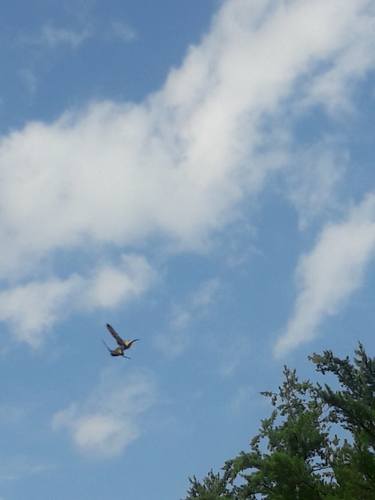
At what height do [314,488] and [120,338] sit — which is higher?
[120,338]

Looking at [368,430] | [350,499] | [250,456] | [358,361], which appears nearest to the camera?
[350,499]

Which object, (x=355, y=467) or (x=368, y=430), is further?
(x=368, y=430)

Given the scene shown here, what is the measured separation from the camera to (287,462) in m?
15.9

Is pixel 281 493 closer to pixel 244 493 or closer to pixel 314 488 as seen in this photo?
pixel 314 488

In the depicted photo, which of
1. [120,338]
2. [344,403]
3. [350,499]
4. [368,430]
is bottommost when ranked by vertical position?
[350,499]

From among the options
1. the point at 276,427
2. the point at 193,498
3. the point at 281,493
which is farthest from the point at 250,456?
the point at 281,493

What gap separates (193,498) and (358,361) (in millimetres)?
11558

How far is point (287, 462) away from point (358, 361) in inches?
633

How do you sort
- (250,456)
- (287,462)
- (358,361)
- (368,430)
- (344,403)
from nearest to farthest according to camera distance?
1. (287,462)
2. (368,430)
3. (344,403)
4. (358,361)
5. (250,456)

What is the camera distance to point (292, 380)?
38906 millimetres

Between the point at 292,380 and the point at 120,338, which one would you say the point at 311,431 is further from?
the point at 120,338

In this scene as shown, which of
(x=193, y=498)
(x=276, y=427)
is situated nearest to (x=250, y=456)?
(x=276, y=427)

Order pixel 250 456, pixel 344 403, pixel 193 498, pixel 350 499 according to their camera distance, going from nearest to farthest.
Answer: pixel 350 499 → pixel 344 403 → pixel 250 456 → pixel 193 498

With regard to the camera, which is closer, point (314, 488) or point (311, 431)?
point (314, 488)
